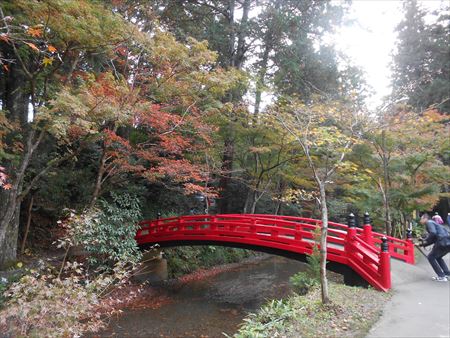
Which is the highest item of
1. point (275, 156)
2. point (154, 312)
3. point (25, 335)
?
point (275, 156)

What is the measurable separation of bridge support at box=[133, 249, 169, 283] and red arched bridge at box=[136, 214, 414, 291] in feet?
1.70

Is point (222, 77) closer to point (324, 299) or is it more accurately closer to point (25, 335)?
point (324, 299)

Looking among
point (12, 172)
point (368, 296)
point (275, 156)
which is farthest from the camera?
point (275, 156)

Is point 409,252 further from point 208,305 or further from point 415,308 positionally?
point 208,305

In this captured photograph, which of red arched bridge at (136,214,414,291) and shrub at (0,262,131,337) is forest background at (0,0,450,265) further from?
shrub at (0,262,131,337)

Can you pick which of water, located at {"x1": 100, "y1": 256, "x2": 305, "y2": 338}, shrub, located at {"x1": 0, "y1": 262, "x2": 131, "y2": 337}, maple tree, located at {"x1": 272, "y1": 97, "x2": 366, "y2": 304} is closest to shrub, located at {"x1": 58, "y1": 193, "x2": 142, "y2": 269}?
water, located at {"x1": 100, "y1": 256, "x2": 305, "y2": 338}

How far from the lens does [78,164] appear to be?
13.1 metres

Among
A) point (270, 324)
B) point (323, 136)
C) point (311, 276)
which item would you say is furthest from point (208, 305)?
point (323, 136)

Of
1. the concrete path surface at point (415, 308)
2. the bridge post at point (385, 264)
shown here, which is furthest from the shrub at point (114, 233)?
the concrete path surface at point (415, 308)

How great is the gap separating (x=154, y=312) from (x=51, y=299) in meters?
5.57

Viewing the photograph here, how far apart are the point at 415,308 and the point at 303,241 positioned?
3830 millimetres

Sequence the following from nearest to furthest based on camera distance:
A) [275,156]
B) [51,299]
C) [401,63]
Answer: [51,299] < [275,156] < [401,63]

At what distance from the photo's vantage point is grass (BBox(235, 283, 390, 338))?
16.0 feet

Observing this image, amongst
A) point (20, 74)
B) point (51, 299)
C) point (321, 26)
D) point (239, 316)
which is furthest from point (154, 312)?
point (321, 26)
